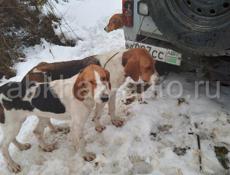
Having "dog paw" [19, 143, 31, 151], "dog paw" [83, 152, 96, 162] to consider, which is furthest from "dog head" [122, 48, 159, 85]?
"dog paw" [19, 143, 31, 151]

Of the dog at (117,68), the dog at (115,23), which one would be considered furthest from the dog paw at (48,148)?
the dog at (115,23)

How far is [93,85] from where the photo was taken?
12.1 feet

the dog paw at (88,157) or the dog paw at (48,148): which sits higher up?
the dog paw at (48,148)

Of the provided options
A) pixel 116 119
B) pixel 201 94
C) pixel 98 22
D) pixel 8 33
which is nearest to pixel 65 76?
pixel 116 119

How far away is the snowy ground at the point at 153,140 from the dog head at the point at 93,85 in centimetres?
85

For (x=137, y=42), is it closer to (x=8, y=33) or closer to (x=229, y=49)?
(x=229, y=49)

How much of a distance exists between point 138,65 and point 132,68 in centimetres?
7

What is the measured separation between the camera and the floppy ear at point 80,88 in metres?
3.73

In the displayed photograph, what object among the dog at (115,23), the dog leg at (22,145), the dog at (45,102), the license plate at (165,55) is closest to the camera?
the dog at (45,102)

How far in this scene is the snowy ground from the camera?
4094mm

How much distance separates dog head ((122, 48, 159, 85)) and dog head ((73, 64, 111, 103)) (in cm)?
47

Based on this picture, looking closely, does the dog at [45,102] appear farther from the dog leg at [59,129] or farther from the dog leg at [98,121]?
the dog leg at [59,129]

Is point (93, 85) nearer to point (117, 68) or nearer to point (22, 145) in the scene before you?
point (117, 68)

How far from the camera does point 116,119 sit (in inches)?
188
